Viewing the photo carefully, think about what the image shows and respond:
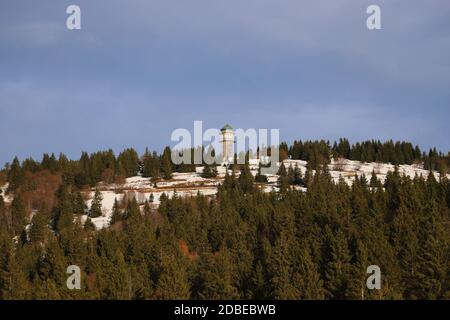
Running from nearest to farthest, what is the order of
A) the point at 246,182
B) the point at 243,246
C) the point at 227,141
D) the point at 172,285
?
the point at 172,285 → the point at 243,246 → the point at 246,182 → the point at 227,141

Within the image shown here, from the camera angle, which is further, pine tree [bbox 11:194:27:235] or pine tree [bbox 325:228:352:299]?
pine tree [bbox 11:194:27:235]

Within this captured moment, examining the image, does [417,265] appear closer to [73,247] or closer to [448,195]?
[448,195]

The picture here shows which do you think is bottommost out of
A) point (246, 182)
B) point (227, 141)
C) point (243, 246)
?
point (243, 246)

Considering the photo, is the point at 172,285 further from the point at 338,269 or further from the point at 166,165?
the point at 166,165

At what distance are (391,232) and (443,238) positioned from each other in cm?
813

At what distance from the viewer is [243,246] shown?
194 feet

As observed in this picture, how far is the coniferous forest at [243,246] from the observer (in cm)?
4509

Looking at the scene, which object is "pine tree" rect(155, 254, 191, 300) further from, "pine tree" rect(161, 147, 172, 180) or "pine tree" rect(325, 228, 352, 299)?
"pine tree" rect(161, 147, 172, 180)

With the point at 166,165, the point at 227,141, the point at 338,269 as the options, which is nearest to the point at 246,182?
the point at 166,165

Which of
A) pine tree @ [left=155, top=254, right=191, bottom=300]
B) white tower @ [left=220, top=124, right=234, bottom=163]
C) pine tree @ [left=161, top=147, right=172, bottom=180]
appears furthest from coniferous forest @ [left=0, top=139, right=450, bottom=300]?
white tower @ [left=220, top=124, right=234, bottom=163]

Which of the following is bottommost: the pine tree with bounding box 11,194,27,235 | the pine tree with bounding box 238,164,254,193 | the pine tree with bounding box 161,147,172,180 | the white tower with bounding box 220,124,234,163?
the pine tree with bounding box 11,194,27,235

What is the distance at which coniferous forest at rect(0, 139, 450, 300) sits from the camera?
45.1 m

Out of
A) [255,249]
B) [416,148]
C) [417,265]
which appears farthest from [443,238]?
[416,148]

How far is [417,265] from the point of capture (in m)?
45.9
